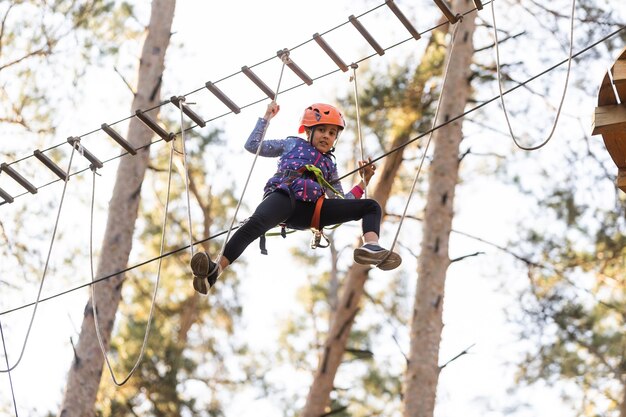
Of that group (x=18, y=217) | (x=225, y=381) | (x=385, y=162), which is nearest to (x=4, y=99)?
(x=18, y=217)

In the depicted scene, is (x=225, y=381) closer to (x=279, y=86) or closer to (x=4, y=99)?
(x=4, y=99)

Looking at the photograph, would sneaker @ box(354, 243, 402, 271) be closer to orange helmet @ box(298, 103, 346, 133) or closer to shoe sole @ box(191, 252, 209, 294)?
shoe sole @ box(191, 252, 209, 294)

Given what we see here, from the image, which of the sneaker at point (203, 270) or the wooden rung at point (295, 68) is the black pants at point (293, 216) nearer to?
the sneaker at point (203, 270)

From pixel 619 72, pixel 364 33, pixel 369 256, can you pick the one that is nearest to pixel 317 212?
pixel 369 256

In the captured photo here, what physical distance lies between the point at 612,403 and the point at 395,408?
373cm

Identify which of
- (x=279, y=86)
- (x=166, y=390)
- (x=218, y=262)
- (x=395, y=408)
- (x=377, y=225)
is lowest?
(x=218, y=262)

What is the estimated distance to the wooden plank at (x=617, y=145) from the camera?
5898 millimetres

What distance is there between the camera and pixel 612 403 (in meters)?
15.5

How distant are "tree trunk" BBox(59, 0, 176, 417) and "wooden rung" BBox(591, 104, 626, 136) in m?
4.93

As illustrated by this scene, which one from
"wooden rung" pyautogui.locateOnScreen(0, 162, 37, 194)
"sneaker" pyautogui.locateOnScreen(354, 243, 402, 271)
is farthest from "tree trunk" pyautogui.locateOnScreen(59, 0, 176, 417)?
"sneaker" pyautogui.locateOnScreen(354, 243, 402, 271)

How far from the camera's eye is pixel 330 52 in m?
6.95

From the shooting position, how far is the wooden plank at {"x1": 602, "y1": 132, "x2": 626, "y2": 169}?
590 cm

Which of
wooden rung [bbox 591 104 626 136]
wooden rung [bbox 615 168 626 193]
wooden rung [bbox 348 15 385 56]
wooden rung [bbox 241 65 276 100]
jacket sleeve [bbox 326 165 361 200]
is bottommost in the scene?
wooden rung [bbox 591 104 626 136]

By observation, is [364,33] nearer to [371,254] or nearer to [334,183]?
[334,183]
